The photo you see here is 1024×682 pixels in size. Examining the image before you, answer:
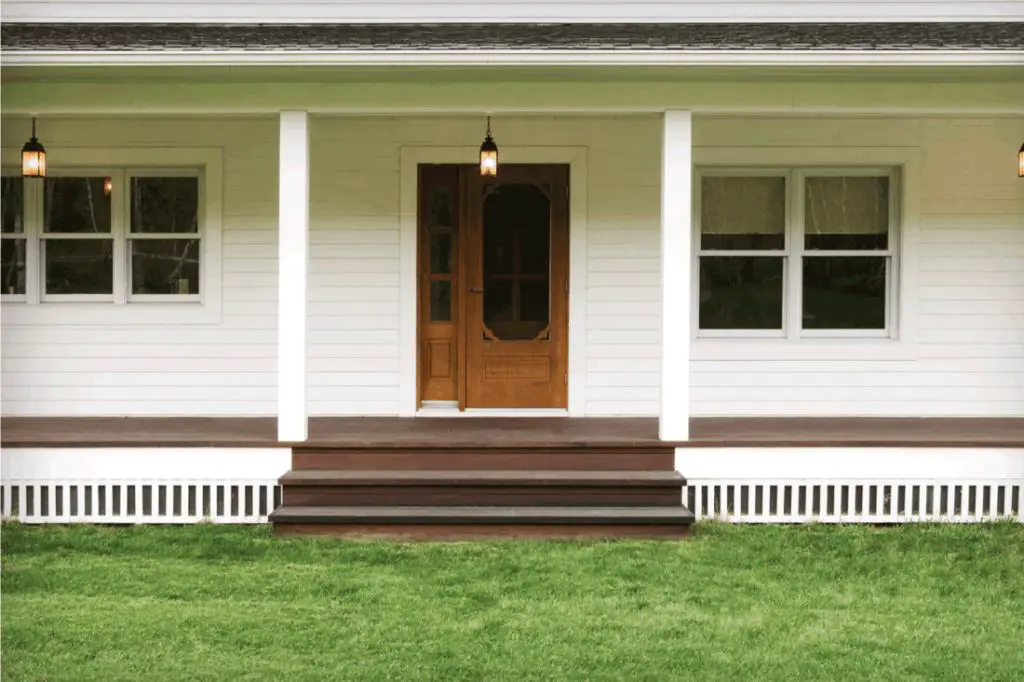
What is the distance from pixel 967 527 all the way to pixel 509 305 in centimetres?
371

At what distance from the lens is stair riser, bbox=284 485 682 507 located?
6.91 m

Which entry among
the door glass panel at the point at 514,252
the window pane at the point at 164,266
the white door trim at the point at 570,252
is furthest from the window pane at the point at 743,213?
the window pane at the point at 164,266

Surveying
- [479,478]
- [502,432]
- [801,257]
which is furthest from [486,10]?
[479,478]

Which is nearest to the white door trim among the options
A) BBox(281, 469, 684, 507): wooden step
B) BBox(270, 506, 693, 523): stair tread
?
BBox(281, 469, 684, 507): wooden step

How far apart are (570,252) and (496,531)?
269cm

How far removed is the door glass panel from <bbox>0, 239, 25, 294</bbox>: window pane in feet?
12.0

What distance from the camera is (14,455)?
7.20m

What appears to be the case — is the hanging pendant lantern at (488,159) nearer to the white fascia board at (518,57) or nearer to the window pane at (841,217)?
the white fascia board at (518,57)

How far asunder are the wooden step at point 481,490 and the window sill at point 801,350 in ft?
6.39

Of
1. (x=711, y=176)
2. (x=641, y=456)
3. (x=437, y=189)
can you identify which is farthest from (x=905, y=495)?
(x=437, y=189)

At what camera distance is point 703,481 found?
721 cm

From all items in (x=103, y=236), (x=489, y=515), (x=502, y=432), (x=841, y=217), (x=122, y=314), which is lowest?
(x=489, y=515)

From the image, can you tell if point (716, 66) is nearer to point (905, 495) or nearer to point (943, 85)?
point (943, 85)

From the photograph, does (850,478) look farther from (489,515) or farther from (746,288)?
(489,515)
